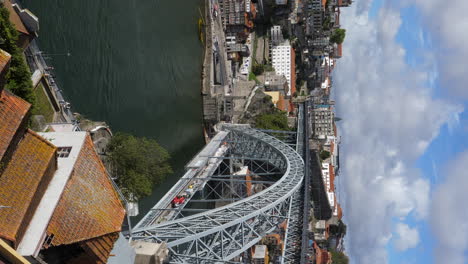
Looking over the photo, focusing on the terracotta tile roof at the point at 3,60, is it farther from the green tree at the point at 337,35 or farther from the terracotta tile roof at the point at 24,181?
the green tree at the point at 337,35

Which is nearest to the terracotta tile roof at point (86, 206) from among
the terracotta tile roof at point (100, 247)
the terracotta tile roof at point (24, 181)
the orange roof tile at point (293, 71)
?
the terracotta tile roof at point (100, 247)

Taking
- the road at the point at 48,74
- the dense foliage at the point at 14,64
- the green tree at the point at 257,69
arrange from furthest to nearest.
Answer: the green tree at the point at 257,69 < the road at the point at 48,74 < the dense foliage at the point at 14,64

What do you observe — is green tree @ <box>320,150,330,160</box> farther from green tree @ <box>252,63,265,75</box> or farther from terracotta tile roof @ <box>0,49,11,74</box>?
terracotta tile roof @ <box>0,49,11,74</box>

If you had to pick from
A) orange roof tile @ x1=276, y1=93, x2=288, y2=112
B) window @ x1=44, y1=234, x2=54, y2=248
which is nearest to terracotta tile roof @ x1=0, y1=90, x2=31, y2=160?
window @ x1=44, y1=234, x2=54, y2=248

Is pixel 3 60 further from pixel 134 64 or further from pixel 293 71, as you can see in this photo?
pixel 293 71

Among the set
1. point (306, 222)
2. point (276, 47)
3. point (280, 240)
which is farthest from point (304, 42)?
point (306, 222)

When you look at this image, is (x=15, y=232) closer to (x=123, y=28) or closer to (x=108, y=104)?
(x=108, y=104)
